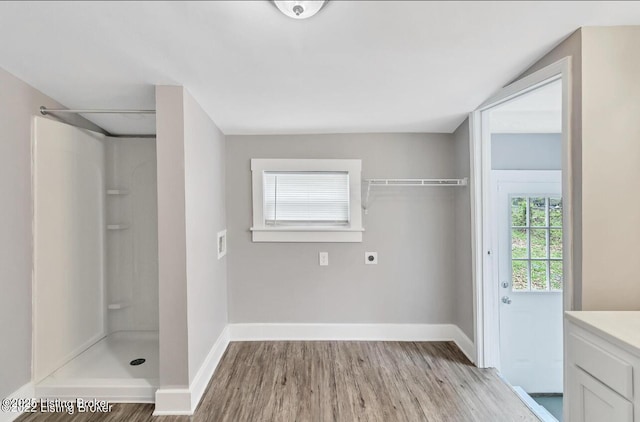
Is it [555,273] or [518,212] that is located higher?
[518,212]

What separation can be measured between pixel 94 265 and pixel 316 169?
6.98 feet

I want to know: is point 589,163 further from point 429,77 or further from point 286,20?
point 286,20

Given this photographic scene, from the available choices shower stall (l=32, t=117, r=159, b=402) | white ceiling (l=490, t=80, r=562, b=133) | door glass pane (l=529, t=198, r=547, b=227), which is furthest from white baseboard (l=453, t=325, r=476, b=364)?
shower stall (l=32, t=117, r=159, b=402)

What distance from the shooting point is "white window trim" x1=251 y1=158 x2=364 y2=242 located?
2770mm

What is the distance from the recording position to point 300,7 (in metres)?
1.16

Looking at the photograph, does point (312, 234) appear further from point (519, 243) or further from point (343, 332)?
point (519, 243)

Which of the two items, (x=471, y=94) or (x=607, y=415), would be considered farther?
(x=471, y=94)

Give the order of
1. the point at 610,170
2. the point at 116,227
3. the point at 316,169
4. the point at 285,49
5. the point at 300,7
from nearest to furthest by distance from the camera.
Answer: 1. the point at 300,7
2. the point at 610,170
3. the point at 285,49
4. the point at 116,227
5. the point at 316,169

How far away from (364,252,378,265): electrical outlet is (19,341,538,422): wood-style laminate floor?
768 millimetres

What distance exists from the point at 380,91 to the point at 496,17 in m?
0.77

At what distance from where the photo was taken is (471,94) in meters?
2.01

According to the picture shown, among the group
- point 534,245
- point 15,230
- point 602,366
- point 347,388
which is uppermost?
point 15,230

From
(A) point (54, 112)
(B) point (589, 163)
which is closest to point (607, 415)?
(B) point (589, 163)

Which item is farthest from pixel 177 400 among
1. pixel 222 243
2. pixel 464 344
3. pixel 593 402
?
pixel 464 344
